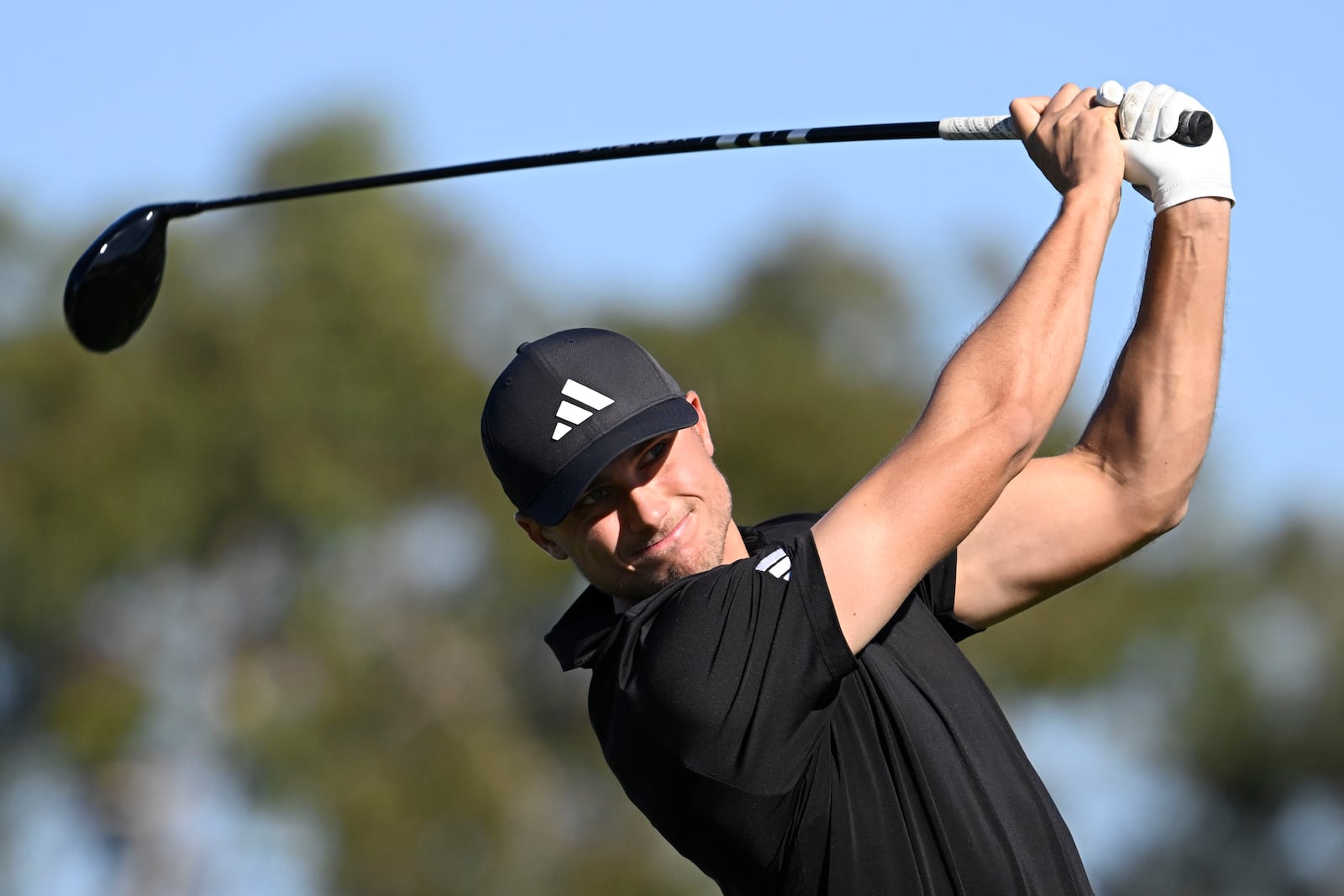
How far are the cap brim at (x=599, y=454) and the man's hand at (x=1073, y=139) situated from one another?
0.86m

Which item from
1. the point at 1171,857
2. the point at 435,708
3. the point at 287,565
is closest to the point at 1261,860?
the point at 1171,857

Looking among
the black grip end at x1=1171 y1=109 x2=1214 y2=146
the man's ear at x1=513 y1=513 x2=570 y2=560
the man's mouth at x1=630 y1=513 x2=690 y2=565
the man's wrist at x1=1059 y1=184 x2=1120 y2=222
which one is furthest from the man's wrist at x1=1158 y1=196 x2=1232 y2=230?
the man's ear at x1=513 y1=513 x2=570 y2=560

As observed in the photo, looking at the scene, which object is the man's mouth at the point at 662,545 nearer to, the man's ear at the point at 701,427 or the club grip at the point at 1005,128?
the man's ear at the point at 701,427

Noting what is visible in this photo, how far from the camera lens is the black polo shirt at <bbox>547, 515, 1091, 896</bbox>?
11.1 ft

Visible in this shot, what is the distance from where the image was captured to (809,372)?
93.2 ft

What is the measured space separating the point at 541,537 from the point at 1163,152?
4.90 feet

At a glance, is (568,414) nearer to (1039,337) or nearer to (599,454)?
(599,454)

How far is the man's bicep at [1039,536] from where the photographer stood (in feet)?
13.5

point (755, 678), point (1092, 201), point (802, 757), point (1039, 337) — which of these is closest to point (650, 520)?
point (755, 678)

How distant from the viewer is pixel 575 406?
3777mm

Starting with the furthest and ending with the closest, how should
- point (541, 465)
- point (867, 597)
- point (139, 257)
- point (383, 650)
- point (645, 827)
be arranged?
point (383, 650) → point (645, 827) → point (139, 257) → point (541, 465) → point (867, 597)

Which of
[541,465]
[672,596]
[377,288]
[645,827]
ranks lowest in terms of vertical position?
[645,827]

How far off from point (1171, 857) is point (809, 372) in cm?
858

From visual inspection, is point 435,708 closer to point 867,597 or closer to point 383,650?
point 383,650
